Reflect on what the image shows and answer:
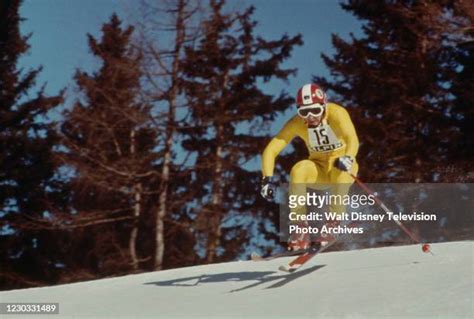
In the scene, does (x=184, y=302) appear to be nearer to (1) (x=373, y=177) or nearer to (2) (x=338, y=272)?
(2) (x=338, y=272)

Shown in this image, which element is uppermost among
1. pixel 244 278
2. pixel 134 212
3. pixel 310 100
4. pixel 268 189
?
pixel 310 100

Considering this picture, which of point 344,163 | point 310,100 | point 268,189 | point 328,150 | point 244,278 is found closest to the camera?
point 344,163

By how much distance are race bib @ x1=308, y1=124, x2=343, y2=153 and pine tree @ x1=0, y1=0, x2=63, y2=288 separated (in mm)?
11744

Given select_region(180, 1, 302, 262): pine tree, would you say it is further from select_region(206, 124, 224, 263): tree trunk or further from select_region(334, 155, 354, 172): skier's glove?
select_region(334, 155, 354, 172): skier's glove

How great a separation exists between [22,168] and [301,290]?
45.9ft

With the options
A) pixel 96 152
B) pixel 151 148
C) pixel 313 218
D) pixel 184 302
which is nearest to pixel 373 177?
pixel 151 148

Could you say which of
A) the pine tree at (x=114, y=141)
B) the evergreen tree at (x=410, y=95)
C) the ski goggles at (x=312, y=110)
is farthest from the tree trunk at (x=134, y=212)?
the ski goggles at (x=312, y=110)

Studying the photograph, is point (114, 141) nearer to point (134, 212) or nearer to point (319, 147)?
point (134, 212)

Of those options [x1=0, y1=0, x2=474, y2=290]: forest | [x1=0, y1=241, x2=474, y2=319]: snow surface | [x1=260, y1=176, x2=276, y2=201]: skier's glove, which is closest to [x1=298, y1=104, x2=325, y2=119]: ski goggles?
[x1=260, y1=176, x2=276, y2=201]: skier's glove

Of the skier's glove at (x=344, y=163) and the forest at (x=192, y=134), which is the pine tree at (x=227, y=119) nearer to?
the forest at (x=192, y=134)

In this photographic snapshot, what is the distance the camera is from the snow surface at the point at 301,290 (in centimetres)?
510

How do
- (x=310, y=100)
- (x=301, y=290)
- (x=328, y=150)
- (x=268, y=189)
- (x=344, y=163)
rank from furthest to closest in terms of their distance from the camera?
1. (x=328, y=150)
2. (x=268, y=189)
3. (x=310, y=100)
4. (x=344, y=163)
5. (x=301, y=290)

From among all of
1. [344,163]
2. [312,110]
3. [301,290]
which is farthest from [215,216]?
[301,290]

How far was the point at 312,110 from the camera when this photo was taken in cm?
701
